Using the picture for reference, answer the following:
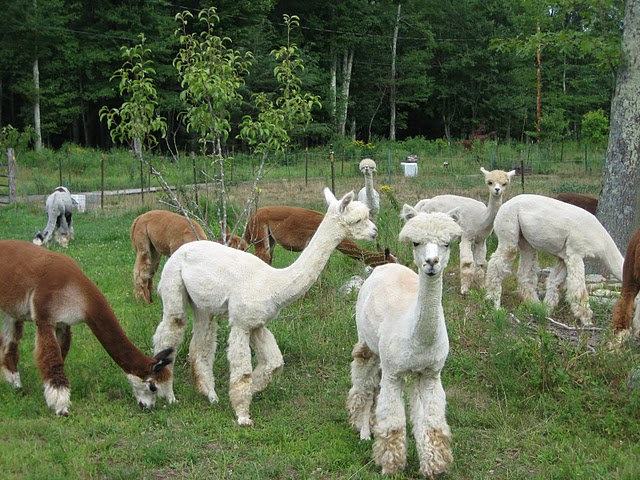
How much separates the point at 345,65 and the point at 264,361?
38669 millimetres

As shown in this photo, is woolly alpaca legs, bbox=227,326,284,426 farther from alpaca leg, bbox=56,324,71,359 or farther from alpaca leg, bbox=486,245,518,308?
alpaca leg, bbox=486,245,518,308

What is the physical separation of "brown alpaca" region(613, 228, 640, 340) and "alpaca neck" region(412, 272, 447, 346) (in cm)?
296

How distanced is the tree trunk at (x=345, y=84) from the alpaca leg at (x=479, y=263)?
102 feet

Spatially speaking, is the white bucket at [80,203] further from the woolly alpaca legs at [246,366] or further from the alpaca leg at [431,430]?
the alpaca leg at [431,430]

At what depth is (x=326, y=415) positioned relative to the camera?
6.27 meters

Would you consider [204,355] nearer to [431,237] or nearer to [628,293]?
[431,237]

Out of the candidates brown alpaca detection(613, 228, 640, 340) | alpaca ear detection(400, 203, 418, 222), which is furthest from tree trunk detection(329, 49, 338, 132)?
alpaca ear detection(400, 203, 418, 222)

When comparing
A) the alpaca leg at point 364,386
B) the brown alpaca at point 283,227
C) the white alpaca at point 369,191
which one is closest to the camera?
the alpaca leg at point 364,386

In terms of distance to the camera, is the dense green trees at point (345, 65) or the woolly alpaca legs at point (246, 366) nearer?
Answer: the woolly alpaca legs at point (246, 366)

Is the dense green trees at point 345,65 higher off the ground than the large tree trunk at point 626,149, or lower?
higher

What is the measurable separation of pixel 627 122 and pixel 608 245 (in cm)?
295

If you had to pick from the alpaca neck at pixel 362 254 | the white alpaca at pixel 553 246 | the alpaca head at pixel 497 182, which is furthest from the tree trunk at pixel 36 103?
the white alpaca at pixel 553 246

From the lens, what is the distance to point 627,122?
10.6m

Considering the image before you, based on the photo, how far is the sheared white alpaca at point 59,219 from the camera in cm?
1434
